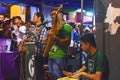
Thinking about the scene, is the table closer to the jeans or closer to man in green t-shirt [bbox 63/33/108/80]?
the jeans

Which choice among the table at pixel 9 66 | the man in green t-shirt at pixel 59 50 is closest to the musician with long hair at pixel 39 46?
the man in green t-shirt at pixel 59 50

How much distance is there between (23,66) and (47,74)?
2.01 ft

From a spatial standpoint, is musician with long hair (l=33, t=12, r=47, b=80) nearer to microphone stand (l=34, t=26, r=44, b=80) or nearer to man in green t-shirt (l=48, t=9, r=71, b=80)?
microphone stand (l=34, t=26, r=44, b=80)

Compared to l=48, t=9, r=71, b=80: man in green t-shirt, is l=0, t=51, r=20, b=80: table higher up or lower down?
lower down

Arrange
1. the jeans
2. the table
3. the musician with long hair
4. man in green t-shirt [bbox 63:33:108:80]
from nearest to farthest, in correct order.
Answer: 1. man in green t-shirt [bbox 63:33:108:80]
2. the jeans
3. the musician with long hair
4. the table

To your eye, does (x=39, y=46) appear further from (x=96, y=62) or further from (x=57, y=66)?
(x=96, y=62)

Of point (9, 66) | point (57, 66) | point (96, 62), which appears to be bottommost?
point (9, 66)

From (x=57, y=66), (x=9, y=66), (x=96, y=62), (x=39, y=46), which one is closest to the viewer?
(x=96, y=62)

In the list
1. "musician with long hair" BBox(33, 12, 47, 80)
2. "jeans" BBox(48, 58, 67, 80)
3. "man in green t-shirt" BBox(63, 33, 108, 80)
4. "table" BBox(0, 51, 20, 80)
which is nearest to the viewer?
"man in green t-shirt" BBox(63, 33, 108, 80)

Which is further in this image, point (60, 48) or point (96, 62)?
point (60, 48)

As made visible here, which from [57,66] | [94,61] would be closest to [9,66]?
[57,66]

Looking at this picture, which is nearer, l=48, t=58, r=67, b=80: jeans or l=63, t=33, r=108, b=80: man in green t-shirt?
l=63, t=33, r=108, b=80: man in green t-shirt

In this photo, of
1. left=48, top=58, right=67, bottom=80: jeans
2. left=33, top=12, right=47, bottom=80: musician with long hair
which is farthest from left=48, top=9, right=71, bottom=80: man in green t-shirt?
left=33, top=12, right=47, bottom=80: musician with long hair

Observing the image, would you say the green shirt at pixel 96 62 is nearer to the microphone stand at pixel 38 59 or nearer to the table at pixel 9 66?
the microphone stand at pixel 38 59
